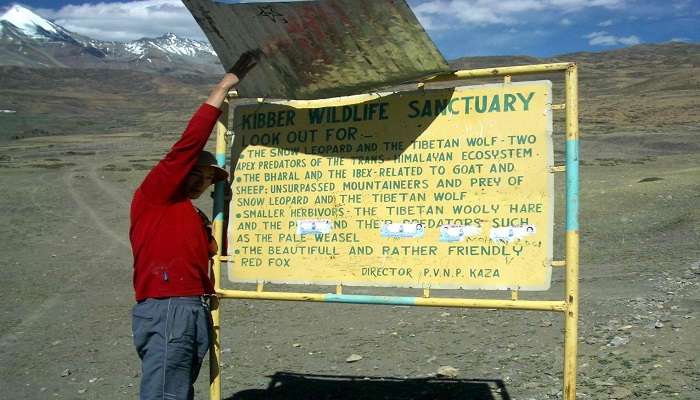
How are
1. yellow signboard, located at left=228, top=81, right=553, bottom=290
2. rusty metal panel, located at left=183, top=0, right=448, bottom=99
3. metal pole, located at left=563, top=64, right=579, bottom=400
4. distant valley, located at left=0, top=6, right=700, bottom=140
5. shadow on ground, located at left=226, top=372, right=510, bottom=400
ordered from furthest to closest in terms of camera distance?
distant valley, located at left=0, top=6, right=700, bottom=140
shadow on ground, located at left=226, top=372, right=510, bottom=400
yellow signboard, located at left=228, top=81, right=553, bottom=290
metal pole, located at left=563, top=64, right=579, bottom=400
rusty metal panel, located at left=183, top=0, right=448, bottom=99

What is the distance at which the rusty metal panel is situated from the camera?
3.41 meters

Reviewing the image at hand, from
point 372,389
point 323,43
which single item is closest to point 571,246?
point 323,43

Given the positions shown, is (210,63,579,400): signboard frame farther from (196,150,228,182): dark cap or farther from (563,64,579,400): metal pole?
(196,150,228,182): dark cap

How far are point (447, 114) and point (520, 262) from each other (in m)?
0.89

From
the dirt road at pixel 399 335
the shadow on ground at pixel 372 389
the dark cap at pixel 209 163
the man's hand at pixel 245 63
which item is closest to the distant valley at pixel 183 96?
the dirt road at pixel 399 335

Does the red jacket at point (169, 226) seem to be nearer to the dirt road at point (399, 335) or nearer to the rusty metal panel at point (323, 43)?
the rusty metal panel at point (323, 43)

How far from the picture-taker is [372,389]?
17.8 ft

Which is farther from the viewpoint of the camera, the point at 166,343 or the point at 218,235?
the point at 218,235

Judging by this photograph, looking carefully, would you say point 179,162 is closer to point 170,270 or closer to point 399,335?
point 170,270

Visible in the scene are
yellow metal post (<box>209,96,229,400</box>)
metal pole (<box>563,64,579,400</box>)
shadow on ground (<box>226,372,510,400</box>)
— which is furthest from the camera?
shadow on ground (<box>226,372,510,400</box>)

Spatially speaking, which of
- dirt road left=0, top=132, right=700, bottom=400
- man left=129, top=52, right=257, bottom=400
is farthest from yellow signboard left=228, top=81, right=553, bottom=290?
dirt road left=0, top=132, right=700, bottom=400

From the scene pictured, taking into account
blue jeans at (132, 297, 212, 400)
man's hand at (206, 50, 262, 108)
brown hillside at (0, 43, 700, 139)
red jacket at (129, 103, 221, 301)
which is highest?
brown hillside at (0, 43, 700, 139)

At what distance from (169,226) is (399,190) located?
131 centimetres

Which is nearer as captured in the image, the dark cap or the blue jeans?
the blue jeans
